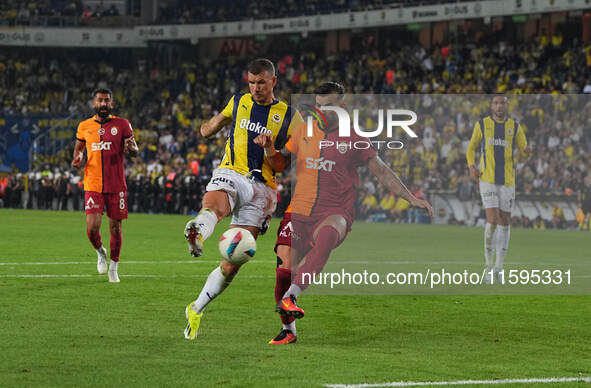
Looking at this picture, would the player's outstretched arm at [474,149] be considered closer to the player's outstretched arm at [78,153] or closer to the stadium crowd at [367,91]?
the stadium crowd at [367,91]

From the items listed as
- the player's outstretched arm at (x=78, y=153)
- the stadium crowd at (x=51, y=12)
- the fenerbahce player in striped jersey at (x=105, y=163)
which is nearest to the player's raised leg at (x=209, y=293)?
the fenerbahce player in striped jersey at (x=105, y=163)

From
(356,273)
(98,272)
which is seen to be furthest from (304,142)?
(98,272)

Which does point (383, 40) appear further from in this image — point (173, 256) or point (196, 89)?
point (173, 256)

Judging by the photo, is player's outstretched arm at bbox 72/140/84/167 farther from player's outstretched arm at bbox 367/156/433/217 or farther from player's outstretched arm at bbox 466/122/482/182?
player's outstretched arm at bbox 367/156/433/217

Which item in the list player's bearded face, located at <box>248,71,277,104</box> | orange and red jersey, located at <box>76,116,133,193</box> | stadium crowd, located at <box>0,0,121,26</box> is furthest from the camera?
stadium crowd, located at <box>0,0,121,26</box>

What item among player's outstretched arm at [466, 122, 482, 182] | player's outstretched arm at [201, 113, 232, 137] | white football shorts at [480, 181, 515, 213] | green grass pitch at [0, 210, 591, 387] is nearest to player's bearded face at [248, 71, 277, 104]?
player's outstretched arm at [201, 113, 232, 137]

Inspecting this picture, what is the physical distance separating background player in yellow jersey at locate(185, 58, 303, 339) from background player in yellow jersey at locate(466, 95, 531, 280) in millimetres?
5749

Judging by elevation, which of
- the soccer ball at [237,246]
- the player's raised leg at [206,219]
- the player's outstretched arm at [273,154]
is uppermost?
the player's outstretched arm at [273,154]

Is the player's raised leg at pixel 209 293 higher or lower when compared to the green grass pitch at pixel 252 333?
higher

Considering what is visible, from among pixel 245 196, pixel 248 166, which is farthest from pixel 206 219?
pixel 248 166

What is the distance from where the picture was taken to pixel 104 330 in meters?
8.51

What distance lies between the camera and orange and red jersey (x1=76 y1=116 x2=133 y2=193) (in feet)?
43.6

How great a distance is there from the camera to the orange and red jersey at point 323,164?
8.45 m

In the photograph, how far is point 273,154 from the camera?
26.0ft
